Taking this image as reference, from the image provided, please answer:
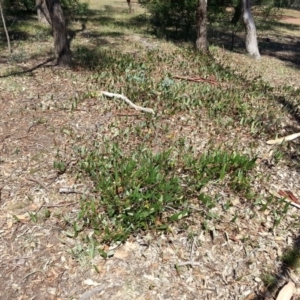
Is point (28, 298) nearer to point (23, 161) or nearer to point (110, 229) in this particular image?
point (110, 229)

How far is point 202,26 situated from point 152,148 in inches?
299

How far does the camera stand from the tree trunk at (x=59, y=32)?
8352 millimetres

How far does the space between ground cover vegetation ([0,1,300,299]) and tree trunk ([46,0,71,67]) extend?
38 cm

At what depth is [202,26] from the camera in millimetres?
11422

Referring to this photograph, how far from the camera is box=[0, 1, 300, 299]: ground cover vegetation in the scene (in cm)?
413

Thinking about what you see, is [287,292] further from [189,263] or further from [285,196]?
[285,196]

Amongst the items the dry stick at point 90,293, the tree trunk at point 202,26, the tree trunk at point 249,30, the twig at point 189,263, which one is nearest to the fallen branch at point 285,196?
the twig at point 189,263

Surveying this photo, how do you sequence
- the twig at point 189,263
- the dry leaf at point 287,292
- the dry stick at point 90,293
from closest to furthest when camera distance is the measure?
the dry stick at point 90,293 < the dry leaf at point 287,292 < the twig at point 189,263

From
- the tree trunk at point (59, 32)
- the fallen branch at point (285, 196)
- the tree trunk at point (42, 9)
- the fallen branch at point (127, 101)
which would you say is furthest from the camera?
the tree trunk at point (42, 9)

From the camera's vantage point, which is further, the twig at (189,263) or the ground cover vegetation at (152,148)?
the ground cover vegetation at (152,148)

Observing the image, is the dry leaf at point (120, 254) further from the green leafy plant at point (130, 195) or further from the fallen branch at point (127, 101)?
the fallen branch at point (127, 101)

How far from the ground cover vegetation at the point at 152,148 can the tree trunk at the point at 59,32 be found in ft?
1.24

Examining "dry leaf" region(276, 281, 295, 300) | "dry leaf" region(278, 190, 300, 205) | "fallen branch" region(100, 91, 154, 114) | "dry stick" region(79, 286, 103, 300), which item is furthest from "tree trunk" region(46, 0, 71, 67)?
"dry leaf" region(276, 281, 295, 300)

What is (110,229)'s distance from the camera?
400 centimetres
